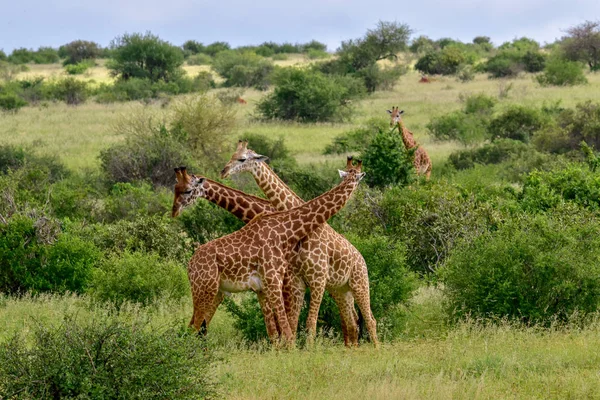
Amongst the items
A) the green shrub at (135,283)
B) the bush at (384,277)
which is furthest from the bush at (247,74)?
the bush at (384,277)

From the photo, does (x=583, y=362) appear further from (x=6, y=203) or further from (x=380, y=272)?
(x=6, y=203)

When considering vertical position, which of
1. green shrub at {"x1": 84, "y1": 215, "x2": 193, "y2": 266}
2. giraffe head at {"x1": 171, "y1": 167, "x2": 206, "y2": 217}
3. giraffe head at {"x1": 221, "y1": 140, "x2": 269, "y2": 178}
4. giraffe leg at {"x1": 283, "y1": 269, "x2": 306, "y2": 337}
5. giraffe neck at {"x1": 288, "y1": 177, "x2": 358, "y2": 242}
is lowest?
green shrub at {"x1": 84, "y1": 215, "x2": 193, "y2": 266}

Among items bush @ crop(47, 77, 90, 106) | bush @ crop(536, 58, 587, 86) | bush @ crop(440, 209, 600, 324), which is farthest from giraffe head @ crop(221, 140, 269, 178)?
bush @ crop(47, 77, 90, 106)

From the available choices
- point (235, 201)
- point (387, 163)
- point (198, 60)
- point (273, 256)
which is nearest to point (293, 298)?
point (273, 256)

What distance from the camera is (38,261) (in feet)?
53.8

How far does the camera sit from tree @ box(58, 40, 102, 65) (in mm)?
96625

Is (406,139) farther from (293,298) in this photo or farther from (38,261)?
(293,298)

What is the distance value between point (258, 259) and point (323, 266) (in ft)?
2.34

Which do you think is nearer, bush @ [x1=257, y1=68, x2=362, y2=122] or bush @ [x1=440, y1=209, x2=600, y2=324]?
bush @ [x1=440, y1=209, x2=600, y2=324]

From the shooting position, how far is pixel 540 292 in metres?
12.4

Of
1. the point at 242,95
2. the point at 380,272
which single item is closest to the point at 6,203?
the point at 380,272

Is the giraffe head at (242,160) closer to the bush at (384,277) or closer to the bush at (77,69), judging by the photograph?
the bush at (384,277)

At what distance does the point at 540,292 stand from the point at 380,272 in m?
2.00

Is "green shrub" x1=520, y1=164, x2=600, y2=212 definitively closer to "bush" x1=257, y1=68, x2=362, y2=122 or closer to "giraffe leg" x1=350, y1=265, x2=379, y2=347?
"giraffe leg" x1=350, y1=265, x2=379, y2=347
